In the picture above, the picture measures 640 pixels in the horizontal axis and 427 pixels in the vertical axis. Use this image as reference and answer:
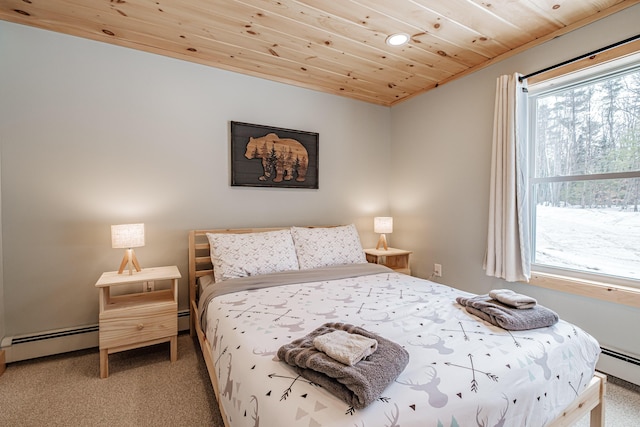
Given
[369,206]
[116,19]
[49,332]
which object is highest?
[116,19]

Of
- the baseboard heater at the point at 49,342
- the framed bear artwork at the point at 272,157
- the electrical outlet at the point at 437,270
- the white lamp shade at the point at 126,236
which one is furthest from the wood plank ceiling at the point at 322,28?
the baseboard heater at the point at 49,342

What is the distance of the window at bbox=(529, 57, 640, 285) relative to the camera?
6.47 feet

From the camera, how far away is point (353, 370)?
923 mm

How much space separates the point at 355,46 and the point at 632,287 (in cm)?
264

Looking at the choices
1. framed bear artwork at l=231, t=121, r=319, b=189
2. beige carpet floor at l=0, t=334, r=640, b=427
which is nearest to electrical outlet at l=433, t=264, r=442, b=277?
beige carpet floor at l=0, t=334, r=640, b=427

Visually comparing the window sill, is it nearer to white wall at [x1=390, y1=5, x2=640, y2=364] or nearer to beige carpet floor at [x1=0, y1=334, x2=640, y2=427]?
white wall at [x1=390, y1=5, x2=640, y2=364]

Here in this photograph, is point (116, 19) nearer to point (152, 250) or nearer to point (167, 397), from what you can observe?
point (152, 250)

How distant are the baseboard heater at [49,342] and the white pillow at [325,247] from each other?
5.93 ft

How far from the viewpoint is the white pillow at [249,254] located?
2.31 meters

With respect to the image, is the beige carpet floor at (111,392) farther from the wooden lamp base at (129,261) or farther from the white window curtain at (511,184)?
the white window curtain at (511,184)

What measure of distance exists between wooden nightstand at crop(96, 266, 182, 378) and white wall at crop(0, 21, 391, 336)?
0.39 m

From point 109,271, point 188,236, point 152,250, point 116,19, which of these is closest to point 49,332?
point 109,271

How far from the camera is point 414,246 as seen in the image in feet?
11.4

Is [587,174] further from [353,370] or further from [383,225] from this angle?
[353,370]
